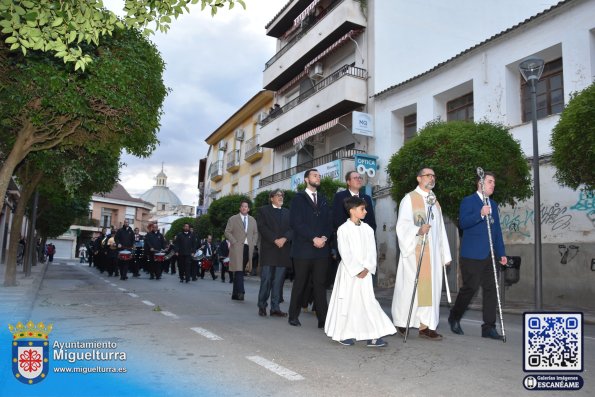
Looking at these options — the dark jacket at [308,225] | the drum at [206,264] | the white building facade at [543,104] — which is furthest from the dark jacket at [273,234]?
the drum at [206,264]

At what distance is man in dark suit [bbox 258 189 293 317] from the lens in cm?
862

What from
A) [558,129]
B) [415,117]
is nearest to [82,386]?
[558,129]

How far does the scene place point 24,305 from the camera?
8.41m

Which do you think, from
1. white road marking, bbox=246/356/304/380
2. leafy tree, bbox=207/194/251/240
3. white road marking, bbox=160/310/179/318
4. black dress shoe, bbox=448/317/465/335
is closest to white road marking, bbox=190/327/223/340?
white road marking, bbox=246/356/304/380

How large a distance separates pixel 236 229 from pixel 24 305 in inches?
163

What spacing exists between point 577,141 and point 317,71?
19.4 m

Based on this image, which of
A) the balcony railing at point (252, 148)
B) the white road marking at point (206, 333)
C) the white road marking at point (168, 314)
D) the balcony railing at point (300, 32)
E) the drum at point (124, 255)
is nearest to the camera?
the white road marking at point (206, 333)

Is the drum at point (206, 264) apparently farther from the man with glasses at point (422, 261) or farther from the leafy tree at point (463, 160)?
the man with glasses at point (422, 261)

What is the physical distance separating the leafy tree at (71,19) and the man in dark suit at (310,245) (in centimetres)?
258

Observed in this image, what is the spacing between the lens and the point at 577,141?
9664 mm

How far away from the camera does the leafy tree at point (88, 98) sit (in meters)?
8.58

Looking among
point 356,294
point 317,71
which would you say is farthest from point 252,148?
point 356,294

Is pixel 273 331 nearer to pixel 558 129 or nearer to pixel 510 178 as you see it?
pixel 558 129

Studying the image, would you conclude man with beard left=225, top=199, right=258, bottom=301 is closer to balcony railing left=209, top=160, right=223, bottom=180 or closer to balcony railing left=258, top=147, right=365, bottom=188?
balcony railing left=258, top=147, right=365, bottom=188
